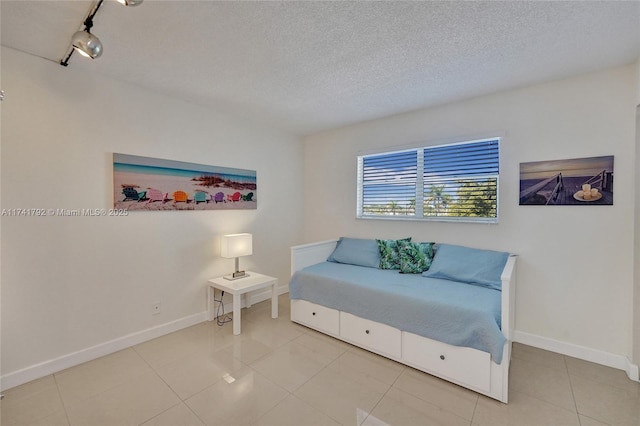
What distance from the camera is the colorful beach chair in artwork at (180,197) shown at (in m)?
2.90

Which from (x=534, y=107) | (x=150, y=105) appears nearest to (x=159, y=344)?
(x=150, y=105)

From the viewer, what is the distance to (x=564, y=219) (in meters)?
2.45

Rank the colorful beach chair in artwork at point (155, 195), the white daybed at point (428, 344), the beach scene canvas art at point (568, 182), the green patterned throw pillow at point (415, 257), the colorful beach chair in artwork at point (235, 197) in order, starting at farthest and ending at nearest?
the colorful beach chair in artwork at point (235, 197), the green patterned throw pillow at point (415, 257), the colorful beach chair in artwork at point (155, 195), the beach scene canvas art at point (568, 182), the white daybed at point (428, 344)

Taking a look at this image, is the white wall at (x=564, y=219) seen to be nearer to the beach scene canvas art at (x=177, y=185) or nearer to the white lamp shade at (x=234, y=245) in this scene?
the white lamp shade at (x=234, y=245)

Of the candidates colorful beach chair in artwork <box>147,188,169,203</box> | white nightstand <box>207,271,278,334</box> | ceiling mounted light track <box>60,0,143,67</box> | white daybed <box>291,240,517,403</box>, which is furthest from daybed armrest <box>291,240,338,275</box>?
ceiling mounted light track <box>60,0,143,67</box>

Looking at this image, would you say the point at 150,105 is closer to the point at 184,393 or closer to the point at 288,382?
the point at 184,393

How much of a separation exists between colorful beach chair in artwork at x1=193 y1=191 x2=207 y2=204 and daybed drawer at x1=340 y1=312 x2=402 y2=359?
2.00m

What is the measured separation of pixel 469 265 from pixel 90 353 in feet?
11.7

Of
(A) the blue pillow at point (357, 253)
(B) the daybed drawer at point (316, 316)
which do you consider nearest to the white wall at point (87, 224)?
(B) the daybed drawer at point (316, 316)

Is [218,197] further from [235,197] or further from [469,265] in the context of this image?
[469,265]

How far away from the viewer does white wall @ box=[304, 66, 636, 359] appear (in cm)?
224

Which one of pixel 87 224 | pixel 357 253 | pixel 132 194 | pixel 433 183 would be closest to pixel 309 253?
pixel 357 253

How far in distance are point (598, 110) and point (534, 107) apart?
45cm

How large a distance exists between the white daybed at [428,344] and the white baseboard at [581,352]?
472 millimetres
